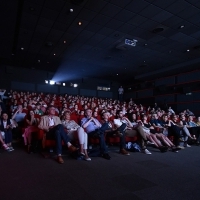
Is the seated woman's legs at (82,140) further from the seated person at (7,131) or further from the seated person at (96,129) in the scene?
the seated person at (7,131)

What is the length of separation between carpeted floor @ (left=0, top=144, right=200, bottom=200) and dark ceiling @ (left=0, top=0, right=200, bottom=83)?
3.66 meters

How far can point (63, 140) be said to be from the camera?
9.89 feet

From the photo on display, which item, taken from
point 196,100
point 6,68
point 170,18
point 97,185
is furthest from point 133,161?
point 6,68

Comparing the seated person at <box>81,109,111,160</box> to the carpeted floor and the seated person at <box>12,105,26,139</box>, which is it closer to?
the carpeted floor

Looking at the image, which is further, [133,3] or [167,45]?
[167,45]

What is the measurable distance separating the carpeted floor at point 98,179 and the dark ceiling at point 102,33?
3.66 m

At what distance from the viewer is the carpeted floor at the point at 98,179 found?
162 centimetres

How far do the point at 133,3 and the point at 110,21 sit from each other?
3.16 feet

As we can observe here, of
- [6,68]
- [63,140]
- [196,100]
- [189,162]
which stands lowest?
[189,162]

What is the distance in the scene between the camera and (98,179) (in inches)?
80.0

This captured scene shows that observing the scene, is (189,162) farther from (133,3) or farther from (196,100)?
(196,100)

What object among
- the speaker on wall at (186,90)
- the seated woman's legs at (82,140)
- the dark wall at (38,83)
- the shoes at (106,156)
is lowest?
the shoes at (106,156)

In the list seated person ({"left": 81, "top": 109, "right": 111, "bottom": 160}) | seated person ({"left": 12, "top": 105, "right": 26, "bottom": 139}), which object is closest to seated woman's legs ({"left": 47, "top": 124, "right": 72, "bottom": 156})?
seated person ({"left": 81, "top": 109, "right": 111, "bottom": 160})

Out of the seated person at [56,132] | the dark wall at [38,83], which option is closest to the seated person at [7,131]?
the seated person at [56,132]
